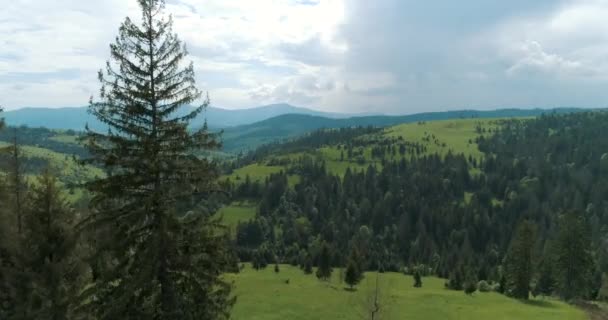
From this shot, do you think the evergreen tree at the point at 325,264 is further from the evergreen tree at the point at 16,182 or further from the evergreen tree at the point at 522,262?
the evergreen tree at the point at 16,182

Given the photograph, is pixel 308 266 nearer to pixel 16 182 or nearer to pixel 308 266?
pixel 308 266

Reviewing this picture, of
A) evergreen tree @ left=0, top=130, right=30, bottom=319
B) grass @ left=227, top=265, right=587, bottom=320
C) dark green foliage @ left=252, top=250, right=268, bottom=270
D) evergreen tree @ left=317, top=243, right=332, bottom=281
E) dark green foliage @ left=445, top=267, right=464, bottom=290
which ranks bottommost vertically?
dark green foliage @ left=252, top=250, right=268, bottom=270

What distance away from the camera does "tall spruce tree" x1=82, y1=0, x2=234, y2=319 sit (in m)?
17.6

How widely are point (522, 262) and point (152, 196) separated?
257ft

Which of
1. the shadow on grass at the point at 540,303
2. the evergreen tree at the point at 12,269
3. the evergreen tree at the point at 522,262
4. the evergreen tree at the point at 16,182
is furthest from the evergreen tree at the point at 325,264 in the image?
the evergreen tree at the point at 12,269

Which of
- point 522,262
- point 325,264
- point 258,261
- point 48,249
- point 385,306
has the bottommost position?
point 258,261

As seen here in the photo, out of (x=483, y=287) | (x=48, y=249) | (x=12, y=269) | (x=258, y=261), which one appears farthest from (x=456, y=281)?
(x=12, y=269)

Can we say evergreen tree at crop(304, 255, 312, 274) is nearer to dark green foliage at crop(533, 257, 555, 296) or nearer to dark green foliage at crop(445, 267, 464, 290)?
dark green foliage at crop(445, 267, 464, 290)

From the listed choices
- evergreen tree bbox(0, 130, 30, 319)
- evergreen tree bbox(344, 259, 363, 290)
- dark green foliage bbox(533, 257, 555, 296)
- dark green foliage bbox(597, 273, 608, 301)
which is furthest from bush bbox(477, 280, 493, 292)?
evergreen tree bbox(0, 130, 30, 319)

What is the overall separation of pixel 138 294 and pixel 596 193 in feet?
717

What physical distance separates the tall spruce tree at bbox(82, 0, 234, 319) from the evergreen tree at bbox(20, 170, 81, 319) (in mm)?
8279

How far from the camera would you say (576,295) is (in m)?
83.9

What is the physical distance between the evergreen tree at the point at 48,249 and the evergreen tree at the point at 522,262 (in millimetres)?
73899

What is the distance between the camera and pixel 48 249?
2528cm
